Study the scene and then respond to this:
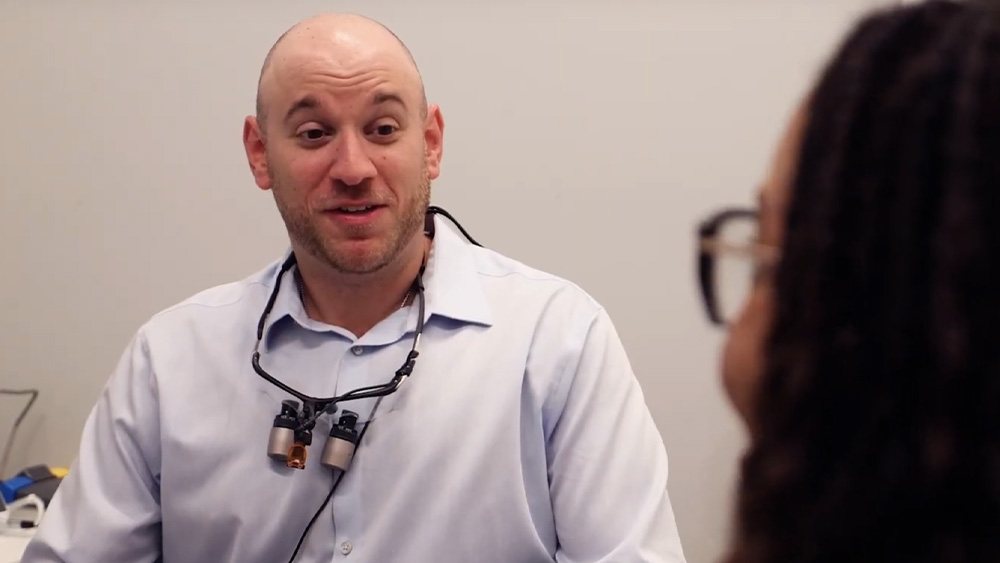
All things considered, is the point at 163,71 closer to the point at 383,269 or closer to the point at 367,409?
the point at 383,269

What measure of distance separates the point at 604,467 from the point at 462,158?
81 cm

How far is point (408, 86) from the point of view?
1399mm

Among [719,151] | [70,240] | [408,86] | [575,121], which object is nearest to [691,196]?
[719,151]

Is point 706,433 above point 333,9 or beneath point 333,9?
beneath

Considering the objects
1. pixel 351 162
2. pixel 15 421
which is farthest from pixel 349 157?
pixel 15 421

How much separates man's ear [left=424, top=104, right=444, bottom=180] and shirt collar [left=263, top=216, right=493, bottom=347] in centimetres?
11

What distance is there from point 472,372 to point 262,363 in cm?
32

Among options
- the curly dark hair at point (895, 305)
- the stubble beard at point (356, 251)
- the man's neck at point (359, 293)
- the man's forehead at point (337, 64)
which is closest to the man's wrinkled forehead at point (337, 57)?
the man's forehead at point (337, 64)

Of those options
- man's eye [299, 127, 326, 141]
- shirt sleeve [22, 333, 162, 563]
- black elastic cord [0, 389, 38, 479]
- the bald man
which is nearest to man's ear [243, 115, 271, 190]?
the bald man

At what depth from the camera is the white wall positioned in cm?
178

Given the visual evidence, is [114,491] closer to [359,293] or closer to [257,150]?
[359,293]

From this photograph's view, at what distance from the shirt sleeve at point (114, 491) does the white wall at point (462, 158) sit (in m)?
0.64

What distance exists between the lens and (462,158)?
6.17 feet

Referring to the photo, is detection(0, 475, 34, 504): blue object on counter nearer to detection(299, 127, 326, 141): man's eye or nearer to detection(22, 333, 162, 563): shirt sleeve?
detection(22, 333, 162, 563): shirt sleeve
